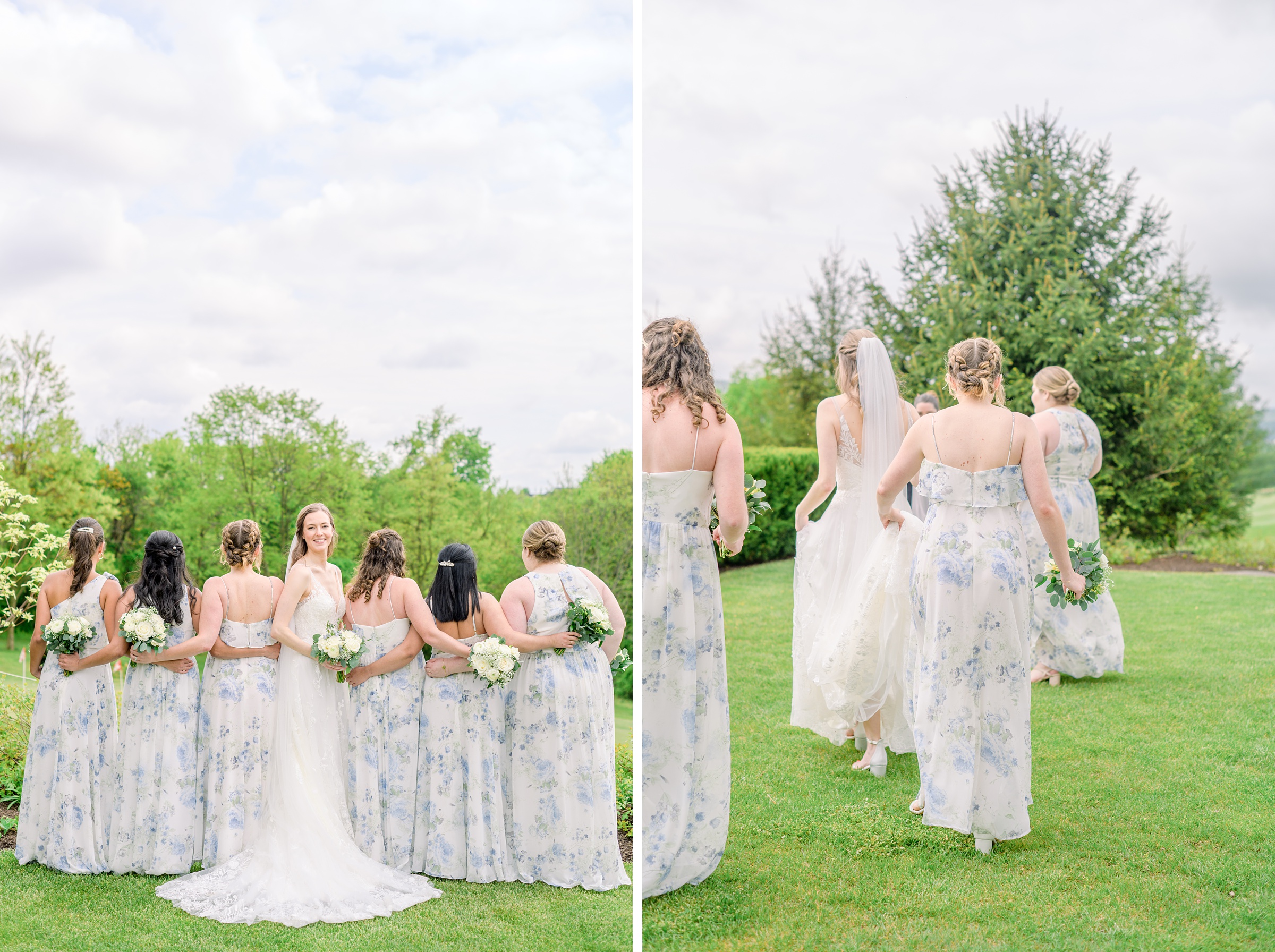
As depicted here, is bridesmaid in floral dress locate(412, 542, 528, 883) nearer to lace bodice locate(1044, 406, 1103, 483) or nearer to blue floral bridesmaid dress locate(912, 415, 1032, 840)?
blue floral bridesmaid dress locate(912, 415, 1032, 840)

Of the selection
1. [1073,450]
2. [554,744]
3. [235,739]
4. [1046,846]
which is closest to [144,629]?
[235,739]

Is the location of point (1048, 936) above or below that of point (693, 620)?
below

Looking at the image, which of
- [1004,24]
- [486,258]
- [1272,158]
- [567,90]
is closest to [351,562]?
[486,258]

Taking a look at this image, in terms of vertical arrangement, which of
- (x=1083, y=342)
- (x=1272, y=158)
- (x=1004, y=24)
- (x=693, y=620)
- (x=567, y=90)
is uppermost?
(x=1004, y=24)

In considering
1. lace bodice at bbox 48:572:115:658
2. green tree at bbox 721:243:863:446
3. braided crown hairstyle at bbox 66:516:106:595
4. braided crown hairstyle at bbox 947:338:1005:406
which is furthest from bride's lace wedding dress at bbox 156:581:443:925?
green tree at bbox 721:243:863:446

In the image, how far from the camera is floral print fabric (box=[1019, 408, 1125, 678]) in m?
6.61

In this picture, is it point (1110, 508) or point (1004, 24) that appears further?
point (1004, 24)

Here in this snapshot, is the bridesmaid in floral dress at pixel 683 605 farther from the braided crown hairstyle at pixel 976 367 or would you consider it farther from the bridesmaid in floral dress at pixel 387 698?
the bridesmaid in floral dress at pixel 387 698

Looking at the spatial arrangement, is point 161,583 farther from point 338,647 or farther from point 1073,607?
point 1073,607

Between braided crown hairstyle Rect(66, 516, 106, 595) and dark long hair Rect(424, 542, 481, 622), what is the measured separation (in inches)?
64.3

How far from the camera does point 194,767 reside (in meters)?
4.67

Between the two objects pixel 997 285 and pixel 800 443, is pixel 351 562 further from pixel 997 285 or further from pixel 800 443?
pixel 997 285

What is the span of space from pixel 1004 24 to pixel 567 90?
26.0 feet

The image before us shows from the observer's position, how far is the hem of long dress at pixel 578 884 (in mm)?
4512
